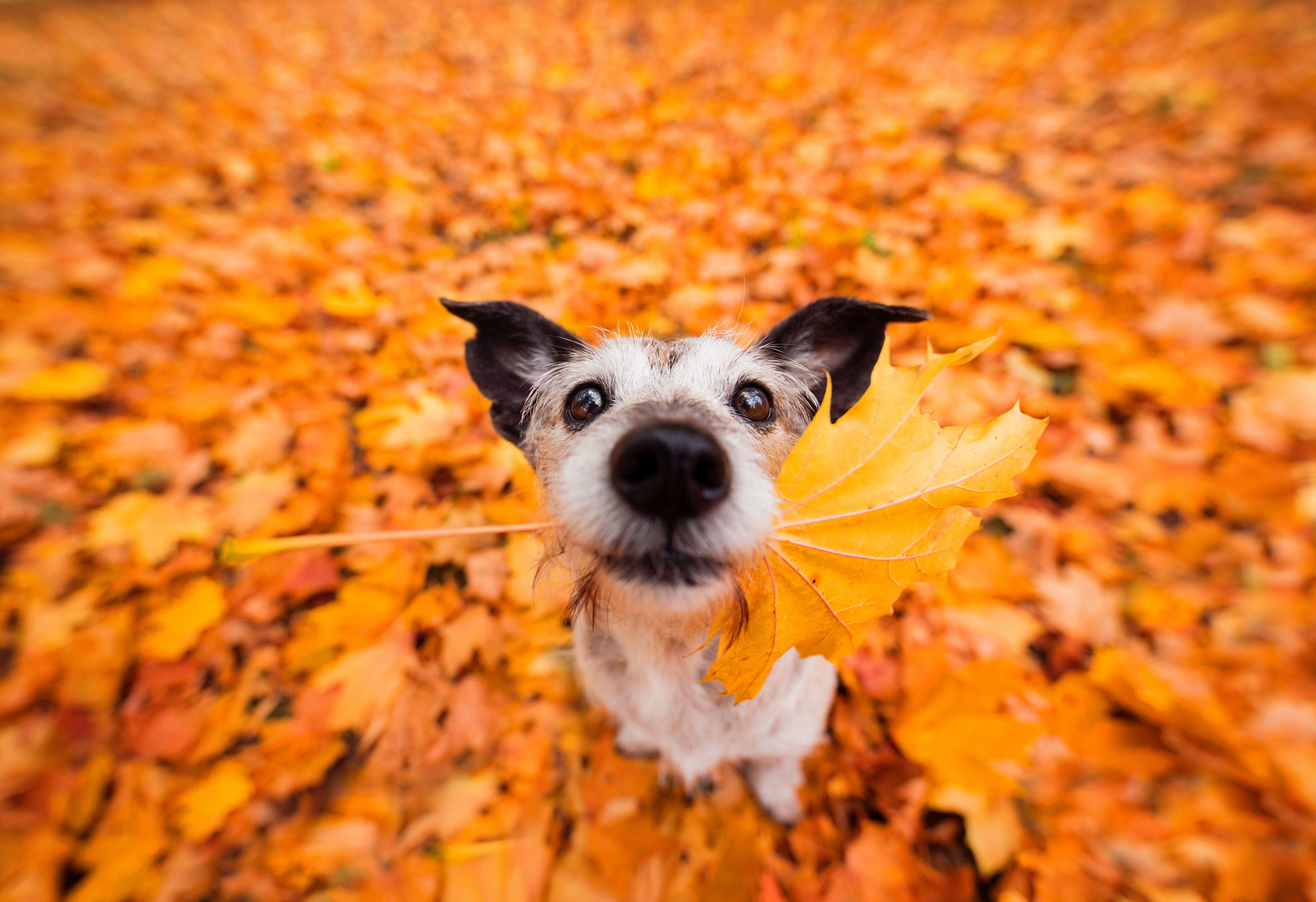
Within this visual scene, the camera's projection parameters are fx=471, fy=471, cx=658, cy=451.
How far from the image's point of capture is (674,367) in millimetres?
2312

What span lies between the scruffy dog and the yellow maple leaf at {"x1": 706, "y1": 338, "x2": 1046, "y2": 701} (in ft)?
0.47

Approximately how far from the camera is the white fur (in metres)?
1.55

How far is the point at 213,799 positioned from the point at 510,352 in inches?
108

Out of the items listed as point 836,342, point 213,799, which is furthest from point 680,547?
point 213,799

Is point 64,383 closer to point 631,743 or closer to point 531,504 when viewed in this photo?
point 531,504

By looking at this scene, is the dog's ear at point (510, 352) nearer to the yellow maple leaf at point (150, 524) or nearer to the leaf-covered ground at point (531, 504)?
the leaf-covered ground at point (531, 504)

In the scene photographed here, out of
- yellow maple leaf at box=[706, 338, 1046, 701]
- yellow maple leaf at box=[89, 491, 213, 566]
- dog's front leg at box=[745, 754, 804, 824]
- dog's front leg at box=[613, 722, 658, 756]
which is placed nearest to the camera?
yellow maple leaf at box=[706, 338, 1046, 701]

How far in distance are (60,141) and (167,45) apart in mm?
5755

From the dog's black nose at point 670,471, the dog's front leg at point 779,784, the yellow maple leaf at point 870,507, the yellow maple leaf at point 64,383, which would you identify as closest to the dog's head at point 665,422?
the dog's black nose at point 670,471

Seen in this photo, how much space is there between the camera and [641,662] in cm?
214

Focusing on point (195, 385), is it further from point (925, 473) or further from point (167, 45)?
point (167, 45)

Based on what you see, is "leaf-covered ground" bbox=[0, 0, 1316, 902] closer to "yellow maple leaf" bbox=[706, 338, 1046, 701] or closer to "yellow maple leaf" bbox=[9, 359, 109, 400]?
"yellow maple leaf" bbox=[9, 359, 109, 400]

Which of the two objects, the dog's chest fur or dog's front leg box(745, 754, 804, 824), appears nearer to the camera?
the dog's chest fur

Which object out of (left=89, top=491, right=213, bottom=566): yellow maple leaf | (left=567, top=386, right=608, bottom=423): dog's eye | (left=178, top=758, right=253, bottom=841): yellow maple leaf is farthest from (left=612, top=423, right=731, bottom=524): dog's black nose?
(left=89, top=491, right=213, bottom=566): yellow maple leaf
